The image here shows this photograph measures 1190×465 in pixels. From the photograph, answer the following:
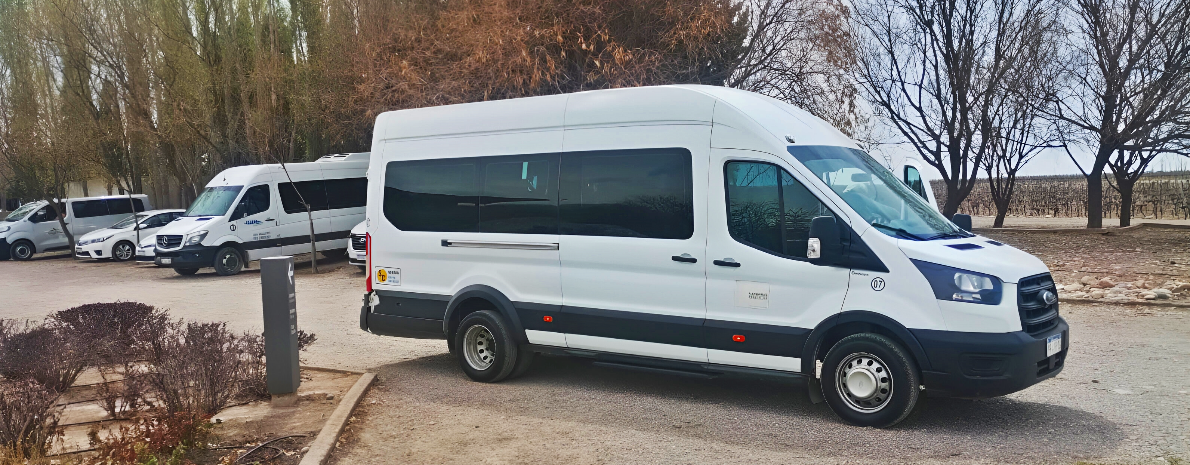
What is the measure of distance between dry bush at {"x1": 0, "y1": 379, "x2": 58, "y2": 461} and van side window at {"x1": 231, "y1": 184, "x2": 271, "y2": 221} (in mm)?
15778

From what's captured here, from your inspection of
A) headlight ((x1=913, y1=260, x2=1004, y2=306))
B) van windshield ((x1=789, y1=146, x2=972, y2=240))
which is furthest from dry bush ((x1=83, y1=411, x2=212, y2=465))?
headlight ((x1=913, y1=260, x2=1004, y2=306))

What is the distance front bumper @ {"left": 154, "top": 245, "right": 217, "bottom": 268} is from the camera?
20.9m

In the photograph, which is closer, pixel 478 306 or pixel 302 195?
pixel 478 306

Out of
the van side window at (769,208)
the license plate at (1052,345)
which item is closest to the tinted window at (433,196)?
the van side window at (769,208)

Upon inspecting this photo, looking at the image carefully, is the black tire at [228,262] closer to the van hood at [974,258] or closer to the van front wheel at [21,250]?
the van front wheel at [21,250]

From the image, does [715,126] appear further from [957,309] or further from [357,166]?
[357,166]

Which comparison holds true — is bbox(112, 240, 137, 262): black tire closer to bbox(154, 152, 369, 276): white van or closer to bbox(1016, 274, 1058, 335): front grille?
bbox(154, 152, 369, 276): white van

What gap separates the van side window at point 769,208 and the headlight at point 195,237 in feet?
55.0

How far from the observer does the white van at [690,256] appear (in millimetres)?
6438

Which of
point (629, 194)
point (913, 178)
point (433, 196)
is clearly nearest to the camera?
point (629, 194)

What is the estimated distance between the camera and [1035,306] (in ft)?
21.0

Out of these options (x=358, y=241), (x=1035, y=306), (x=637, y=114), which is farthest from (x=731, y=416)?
(x=358, y=241)

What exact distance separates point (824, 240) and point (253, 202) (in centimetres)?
1772

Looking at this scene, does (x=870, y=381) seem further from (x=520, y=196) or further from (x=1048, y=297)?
(x=520, y=196)
